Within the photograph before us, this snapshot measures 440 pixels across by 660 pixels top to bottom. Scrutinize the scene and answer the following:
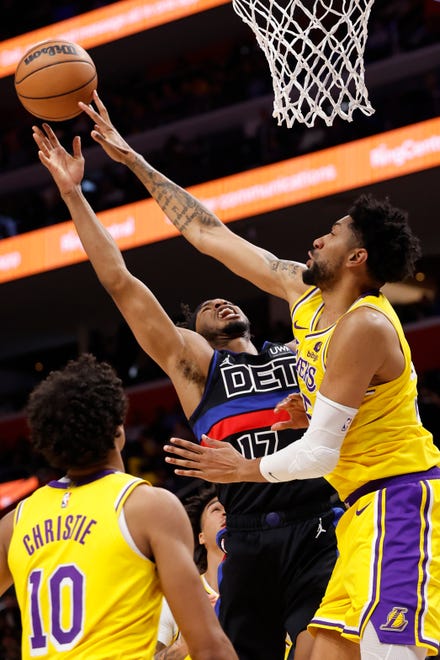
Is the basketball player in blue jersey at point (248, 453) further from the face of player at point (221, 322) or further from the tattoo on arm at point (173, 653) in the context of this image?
the tattoo on arm at point (173, 653)

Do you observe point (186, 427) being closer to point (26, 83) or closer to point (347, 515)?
point (26, 83)

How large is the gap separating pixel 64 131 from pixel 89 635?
548 inches

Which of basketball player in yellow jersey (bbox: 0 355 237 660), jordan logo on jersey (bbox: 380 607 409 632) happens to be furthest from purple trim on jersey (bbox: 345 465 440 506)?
basketball player in yellow jersey (bbox: 0 355 237 660)

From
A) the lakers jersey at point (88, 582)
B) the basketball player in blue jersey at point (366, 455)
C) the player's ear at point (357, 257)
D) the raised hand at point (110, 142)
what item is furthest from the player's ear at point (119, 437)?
the raised hand at point (110, 142)

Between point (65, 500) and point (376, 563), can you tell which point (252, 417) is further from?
point (65, 500)

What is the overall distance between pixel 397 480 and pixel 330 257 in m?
0.79

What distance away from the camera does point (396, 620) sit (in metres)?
2.93

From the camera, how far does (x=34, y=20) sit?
17.1 m

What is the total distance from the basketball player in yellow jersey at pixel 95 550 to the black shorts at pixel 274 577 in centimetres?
135

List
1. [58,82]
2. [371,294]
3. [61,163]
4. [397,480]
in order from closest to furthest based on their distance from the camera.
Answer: [397,480] → [371,294] → [61,163] → [58,82]

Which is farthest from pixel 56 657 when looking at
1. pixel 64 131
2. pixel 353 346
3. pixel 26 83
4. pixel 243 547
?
pixel 64 131

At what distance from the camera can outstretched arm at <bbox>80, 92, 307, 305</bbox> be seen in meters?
4.09

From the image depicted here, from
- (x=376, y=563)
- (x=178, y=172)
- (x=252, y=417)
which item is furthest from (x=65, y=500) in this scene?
(x=178, y=172)

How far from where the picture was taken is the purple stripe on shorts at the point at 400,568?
2.93 metres
